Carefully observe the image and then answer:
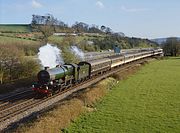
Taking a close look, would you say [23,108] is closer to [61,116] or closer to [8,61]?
[61,116]

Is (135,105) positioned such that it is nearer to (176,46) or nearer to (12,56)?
(12,56)

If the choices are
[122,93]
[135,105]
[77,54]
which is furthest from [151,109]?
[77,54]

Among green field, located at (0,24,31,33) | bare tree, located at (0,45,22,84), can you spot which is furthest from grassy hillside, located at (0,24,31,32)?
bare tree, located at (0,45,22,84)

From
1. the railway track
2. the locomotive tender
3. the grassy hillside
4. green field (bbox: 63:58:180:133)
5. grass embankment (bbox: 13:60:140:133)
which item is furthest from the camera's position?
the grassy hillside

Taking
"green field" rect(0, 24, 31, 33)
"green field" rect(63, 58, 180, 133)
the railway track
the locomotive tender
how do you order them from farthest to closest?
1. "green field" rect(0, 24, 31, 33)
2. the locomotive tender
3. the railway track
4. "green field" rect(63, 58, 180, 133)

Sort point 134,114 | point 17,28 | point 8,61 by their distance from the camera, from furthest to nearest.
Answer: point 17,28, point 8,61, point 134,114

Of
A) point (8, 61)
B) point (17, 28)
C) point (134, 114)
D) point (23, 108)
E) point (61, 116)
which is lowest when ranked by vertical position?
point (134, 114)

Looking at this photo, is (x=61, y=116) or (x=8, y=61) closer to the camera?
(x=61, y=116)

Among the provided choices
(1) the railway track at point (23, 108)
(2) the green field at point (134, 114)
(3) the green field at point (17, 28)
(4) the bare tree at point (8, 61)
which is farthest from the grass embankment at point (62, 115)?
(3) the green field at point (17, 28)

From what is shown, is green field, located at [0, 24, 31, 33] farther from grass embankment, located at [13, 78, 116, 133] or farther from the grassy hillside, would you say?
grass embankment, located at [13, 78, 116, 133]

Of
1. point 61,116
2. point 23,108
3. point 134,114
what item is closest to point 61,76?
point 23,108

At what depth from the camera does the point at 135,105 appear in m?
27.1

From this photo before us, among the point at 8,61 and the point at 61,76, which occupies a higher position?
the point at 8,61

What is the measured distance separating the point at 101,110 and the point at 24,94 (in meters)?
10.8
